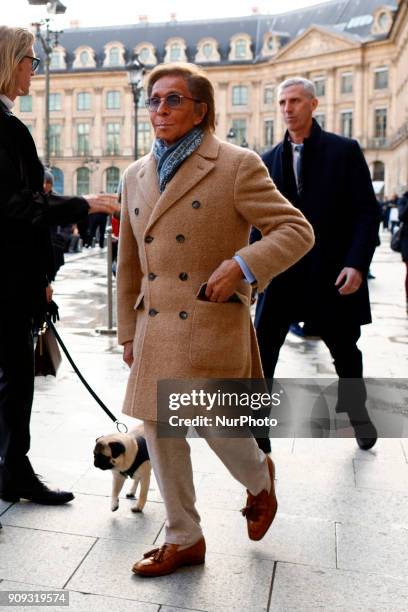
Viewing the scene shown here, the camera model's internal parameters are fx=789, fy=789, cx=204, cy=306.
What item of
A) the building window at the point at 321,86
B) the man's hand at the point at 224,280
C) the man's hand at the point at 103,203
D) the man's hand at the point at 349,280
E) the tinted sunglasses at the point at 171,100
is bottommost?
the man's hand at the point at 349,280

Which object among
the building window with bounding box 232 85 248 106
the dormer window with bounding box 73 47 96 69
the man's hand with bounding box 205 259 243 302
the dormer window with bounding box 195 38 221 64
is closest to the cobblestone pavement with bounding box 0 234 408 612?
the man's hand with bounding box 205 259 243 302

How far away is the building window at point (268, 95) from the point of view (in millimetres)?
71000

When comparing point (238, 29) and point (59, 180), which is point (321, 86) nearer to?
point (238, 29)

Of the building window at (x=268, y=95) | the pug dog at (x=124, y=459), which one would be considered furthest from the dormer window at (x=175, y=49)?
the pug dog at (x=124, y=459)

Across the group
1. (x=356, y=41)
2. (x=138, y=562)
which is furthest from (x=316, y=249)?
(x=356, y=41)

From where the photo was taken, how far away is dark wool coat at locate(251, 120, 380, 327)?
14.3 feet

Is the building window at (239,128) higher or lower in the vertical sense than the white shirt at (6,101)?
higher

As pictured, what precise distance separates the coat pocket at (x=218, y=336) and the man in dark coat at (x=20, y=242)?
0.70 meters

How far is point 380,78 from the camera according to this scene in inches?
2557

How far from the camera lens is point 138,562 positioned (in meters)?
2.88

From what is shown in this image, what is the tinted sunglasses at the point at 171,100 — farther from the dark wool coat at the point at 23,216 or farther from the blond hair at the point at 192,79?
the dark wool coat at the point at 23,216

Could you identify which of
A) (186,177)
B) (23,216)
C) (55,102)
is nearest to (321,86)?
(55,102)

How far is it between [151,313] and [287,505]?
1.29 metres

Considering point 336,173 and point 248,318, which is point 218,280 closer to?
point 248,318
